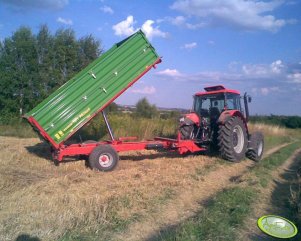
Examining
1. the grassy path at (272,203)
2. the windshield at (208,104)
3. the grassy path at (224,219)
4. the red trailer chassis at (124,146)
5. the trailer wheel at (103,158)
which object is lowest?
the grassy path at (272,203)

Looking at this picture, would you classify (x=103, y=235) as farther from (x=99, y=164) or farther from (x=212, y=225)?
(x=99, y=164)

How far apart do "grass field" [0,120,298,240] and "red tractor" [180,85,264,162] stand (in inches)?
26.6

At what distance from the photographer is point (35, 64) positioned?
79.0 ft

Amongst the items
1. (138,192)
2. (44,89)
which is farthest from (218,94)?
(44,89)

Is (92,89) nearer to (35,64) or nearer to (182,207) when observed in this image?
(182,207)

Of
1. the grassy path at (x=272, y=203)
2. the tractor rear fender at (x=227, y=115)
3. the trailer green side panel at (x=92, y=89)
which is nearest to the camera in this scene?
the grassy path at (x=272, y=203)

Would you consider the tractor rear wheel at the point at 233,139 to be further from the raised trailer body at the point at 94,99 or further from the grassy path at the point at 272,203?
the raised trailer body at the point at 94,99

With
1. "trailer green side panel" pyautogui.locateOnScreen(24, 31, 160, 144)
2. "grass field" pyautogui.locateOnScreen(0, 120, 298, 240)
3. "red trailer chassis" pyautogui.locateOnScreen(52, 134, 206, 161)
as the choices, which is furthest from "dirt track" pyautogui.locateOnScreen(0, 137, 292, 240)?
"trailer green side panel" pyautogui.locateOnScreen(24, 31, 160, 144)

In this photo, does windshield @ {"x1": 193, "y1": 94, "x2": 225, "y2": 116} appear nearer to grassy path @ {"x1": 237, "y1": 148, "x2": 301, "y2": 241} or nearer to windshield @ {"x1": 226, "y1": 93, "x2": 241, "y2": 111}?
windshield @ {"x1": 226, "y1": 93, "x2": 241, "y2": 111}

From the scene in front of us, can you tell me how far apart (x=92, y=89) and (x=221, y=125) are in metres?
3.94

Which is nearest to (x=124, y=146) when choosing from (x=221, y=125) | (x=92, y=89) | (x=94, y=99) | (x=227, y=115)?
(x=94, y=99)

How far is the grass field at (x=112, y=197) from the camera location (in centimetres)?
494

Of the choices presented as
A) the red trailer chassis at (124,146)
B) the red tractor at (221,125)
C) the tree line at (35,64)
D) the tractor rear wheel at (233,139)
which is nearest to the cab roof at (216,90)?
the red tractor at (221,125)

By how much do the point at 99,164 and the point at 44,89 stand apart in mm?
16298
